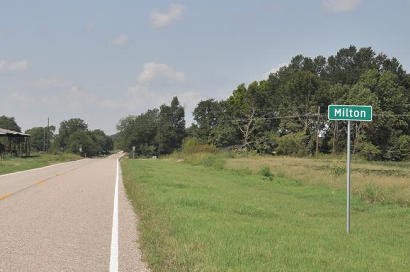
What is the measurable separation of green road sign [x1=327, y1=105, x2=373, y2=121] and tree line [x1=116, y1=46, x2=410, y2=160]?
58.6m

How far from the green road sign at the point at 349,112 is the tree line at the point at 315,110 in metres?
58.6

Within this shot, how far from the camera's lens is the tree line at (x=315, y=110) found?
227ft

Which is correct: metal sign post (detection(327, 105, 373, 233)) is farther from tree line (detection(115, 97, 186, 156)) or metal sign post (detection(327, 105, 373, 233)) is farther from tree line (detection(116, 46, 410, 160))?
tree line (detection(115, 97, 186, 156))

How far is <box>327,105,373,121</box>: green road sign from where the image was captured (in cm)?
915

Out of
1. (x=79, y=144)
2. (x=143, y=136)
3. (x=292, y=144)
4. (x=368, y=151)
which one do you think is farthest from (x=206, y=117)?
(x=368, y=151)

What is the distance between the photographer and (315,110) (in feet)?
258

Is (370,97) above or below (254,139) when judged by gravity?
above

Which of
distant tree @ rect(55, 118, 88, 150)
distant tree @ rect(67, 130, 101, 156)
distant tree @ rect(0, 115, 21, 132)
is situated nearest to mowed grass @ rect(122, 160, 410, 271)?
distant tree @ rect(67, 130, 101, 156)

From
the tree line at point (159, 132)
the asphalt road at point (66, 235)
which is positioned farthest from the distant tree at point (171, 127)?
the asphalt road at point (66, 235)

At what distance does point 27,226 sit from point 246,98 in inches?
3466

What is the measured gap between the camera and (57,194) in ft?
53.8

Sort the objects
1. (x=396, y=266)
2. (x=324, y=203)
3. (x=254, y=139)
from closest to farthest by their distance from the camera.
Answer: (x=396, y=266) → (x=324, y=203) → (x=254, y=139)

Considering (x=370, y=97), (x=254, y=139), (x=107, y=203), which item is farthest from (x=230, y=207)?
(x=254, y=139)

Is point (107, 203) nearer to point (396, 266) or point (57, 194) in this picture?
point (57, 194)
